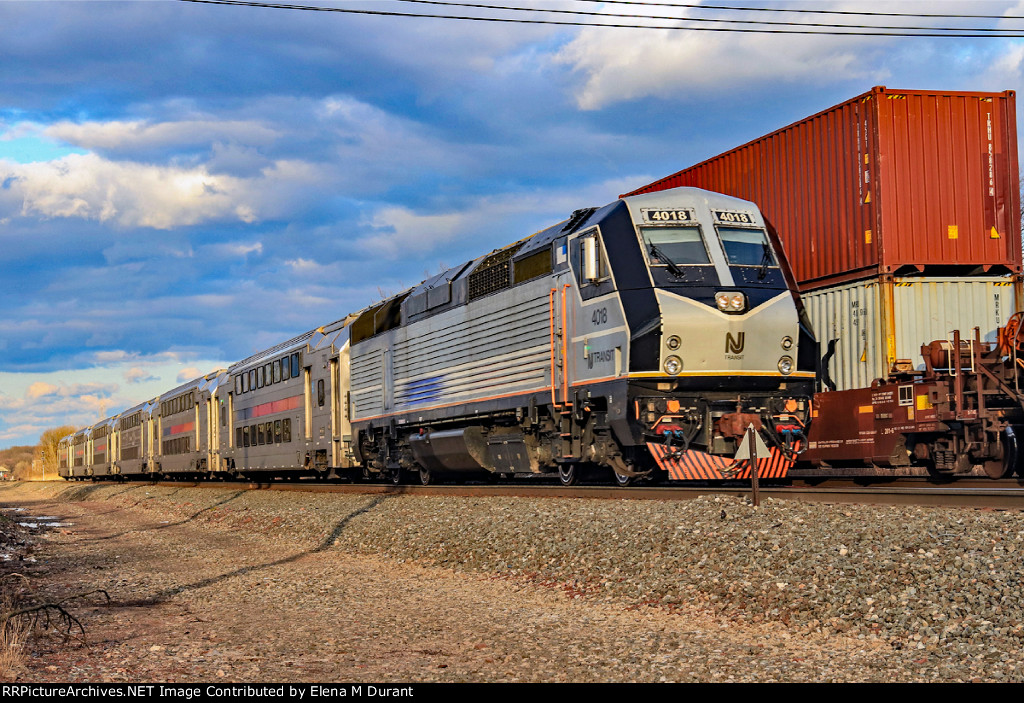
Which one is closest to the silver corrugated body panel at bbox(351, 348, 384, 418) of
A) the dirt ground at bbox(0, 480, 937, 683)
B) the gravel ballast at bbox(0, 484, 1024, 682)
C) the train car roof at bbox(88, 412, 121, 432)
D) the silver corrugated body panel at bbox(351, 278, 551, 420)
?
the silver corrugated body panel at bbox(351, 278, 551, 420)

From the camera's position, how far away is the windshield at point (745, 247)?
13.9 meters

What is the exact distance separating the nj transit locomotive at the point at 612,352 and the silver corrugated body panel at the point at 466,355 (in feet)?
0.13

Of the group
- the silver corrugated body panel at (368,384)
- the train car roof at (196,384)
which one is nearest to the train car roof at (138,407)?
the train car roof at (196,384)

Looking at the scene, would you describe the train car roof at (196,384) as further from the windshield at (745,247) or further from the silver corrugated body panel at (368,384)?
the windshield at (745,247)

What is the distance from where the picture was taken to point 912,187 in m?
16.9

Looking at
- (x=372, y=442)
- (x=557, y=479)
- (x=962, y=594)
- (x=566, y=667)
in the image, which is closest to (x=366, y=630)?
(x=566, y=667)

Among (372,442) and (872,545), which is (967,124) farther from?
(372,442)

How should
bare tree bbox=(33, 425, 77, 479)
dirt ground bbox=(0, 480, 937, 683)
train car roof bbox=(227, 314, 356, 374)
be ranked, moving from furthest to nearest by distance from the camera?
bare tree bbox=(33, 425, 77, 479) < train car roof bbox=(227, 314, 356, 374) < dirt ground bbox=(0, 480, 937, 683)

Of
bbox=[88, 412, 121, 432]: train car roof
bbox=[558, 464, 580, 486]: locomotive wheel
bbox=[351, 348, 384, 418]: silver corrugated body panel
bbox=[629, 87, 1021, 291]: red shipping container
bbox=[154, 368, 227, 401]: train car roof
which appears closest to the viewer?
bbox=[558, 464, 580, 486]: locomotive wheel

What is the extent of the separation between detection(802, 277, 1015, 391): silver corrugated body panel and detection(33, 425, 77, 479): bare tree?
8686cm

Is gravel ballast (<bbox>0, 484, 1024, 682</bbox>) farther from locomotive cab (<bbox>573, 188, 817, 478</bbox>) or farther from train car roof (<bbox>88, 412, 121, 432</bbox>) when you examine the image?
train car roof (<bbox>88, 412, 121, 432</bbox>)

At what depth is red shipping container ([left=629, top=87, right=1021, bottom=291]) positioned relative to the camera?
661 inches

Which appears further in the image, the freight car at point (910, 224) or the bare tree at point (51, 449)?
the bare tree at point (51, 449)

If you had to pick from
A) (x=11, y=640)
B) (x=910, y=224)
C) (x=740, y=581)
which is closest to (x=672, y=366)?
(x=740, y=581)
